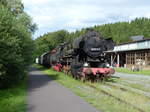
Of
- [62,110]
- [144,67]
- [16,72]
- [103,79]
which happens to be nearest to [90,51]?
[103,79]

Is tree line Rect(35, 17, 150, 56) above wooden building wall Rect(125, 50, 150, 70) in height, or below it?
above

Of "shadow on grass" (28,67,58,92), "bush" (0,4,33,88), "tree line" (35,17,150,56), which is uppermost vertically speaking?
"tree line" (35,17,150,56)

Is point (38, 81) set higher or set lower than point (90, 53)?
lower

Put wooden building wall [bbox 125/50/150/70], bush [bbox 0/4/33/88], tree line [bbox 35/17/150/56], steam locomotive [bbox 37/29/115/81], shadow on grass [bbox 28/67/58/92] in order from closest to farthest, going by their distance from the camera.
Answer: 1. bush [bbox 0/4/33/88]
2. shadow on grass [bbox 28/67/58/92]
3. steam locomotive [bbox 37/29/115/81]
4. wooden building wall [bbox 125/50/150/70]
5. tree line [bbox 35/17/150/56]

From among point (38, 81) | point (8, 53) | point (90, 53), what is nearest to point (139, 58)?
point (90, 53)

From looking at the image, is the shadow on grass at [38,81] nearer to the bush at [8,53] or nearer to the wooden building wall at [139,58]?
the bush at [8,53]

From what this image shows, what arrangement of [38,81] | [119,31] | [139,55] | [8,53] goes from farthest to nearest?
[119,31]
[139,55]
[38,81]
[8,53]

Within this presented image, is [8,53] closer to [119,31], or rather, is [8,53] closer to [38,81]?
[38,81]

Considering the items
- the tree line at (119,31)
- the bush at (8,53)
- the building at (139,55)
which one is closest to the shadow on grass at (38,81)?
the bush at (8,53)

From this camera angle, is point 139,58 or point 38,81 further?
point 139,58

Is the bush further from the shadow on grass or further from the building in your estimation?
the building

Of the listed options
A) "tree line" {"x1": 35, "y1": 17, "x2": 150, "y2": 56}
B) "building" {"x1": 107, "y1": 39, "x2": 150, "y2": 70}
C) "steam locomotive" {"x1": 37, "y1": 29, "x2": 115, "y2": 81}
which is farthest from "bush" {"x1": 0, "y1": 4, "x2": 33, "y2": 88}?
"tree line" {"x1": 35, "y1": 17, "x2": 150, "y2": 56}

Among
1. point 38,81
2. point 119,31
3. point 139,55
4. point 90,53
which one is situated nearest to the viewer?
point 90,53

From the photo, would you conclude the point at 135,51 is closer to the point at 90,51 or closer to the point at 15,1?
the point at 15,1
